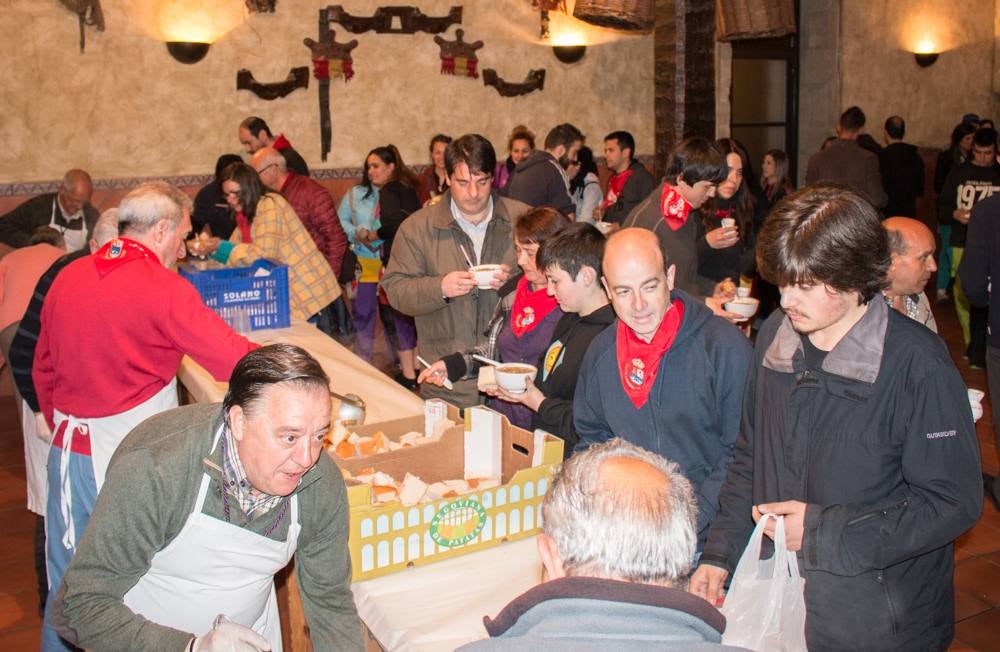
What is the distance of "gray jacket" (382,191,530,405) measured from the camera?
12.8 feet

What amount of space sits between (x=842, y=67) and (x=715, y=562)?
9.53 meters

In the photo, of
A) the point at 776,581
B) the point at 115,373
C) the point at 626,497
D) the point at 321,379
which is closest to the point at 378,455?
the point at 321,379

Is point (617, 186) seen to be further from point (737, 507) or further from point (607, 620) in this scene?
point (607, 620)

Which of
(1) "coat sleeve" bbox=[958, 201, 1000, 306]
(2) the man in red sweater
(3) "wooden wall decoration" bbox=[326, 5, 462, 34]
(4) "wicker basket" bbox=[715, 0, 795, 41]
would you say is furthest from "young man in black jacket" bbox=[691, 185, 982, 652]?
(3) "wooden wall decoration" bbox=[326, 5, 462, 34]

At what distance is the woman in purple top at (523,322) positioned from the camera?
10.7ft

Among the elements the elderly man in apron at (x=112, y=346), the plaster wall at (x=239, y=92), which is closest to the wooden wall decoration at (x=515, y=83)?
the plaster wall at (x=239, y=92)

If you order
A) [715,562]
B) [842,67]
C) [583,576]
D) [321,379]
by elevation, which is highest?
[842,67]

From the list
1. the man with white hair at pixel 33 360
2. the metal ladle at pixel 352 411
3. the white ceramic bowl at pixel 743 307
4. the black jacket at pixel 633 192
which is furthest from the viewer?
the black jacket at pixel 633 192

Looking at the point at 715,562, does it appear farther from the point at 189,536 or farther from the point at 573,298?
the point at 189,536

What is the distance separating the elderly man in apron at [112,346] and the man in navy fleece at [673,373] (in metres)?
1.22

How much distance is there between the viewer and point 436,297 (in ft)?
12.5

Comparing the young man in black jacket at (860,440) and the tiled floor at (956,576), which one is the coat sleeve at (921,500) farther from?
the tiled floor at (956,576)

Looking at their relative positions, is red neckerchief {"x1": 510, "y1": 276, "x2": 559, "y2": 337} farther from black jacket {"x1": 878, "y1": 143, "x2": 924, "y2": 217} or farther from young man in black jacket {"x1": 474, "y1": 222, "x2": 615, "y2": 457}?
black jacket {"x1": 878, "y1": 143, "x2": 924, "y2": 217}

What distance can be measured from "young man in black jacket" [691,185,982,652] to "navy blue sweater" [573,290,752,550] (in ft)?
1.07
